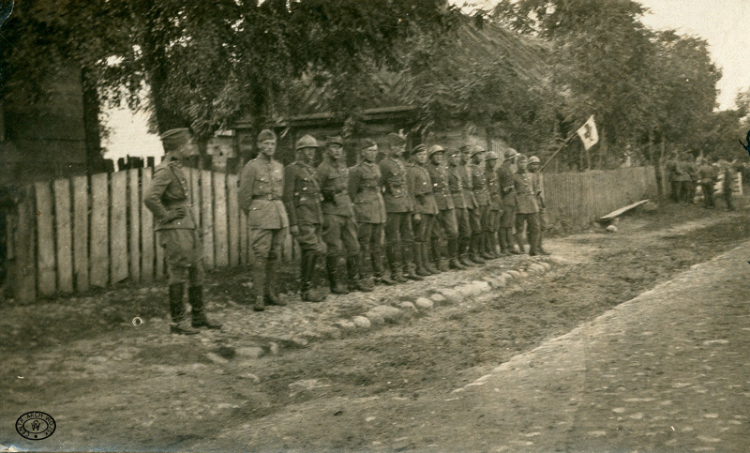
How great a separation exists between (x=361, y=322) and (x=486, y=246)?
4448 millimetres

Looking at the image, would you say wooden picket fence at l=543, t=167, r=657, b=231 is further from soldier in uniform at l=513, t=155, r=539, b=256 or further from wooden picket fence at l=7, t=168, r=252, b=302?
wooden picket fence at l=7, t=168, r=252, b=302

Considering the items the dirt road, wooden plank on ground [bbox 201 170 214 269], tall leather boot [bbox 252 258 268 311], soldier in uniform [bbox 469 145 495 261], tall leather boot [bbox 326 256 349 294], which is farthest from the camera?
soldier in uniform [bbox 469 145 495 261]

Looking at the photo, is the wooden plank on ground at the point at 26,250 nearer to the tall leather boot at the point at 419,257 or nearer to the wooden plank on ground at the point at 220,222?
the wooden plank on ground at the point at 220,222

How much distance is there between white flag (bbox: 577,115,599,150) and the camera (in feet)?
15.9

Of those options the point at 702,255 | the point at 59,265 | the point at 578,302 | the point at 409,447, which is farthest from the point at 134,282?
the point at 702,255

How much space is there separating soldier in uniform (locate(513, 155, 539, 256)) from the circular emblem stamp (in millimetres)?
6664

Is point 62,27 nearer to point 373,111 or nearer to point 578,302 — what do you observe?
point 373,111

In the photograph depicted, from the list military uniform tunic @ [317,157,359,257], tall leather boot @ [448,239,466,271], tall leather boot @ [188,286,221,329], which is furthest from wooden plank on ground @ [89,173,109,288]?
tall leather boot @ [448,239,466,271]

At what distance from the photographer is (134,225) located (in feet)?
17.4

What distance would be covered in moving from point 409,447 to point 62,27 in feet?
10.7

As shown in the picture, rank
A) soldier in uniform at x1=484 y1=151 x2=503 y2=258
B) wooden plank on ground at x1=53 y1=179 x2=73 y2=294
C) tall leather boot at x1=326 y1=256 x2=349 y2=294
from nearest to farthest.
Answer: wooden plank on ground at x1=53 y1=179 x2=73 y2=294
tall leather boot at x1=326 y1=256 x2=349 y2=294
soldier in uniform at x1=484 y1=151 x2=503 y2=258

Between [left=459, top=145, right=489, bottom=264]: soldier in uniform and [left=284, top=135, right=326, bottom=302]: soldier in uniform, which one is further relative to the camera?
[left=459, top=145, right=489, bottom=264]: soldier in uniform

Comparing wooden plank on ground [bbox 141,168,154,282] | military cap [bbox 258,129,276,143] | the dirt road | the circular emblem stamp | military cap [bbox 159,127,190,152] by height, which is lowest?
the circular emblem stamp

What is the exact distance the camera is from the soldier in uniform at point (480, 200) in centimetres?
880
